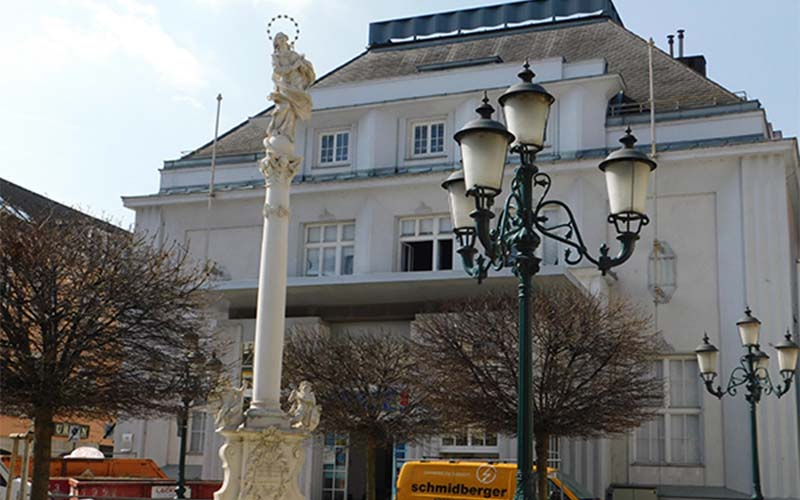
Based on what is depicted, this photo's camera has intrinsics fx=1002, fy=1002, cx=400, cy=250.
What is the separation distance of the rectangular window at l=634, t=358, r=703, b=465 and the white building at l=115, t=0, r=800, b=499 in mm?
40

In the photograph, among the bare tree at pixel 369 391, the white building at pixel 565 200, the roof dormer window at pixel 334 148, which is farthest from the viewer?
the roof dormer window at pixel 334 148

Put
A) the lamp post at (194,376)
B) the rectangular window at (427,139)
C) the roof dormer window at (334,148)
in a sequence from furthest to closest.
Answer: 1. the roof dormer window at (334,148)
2. the rectangular window at (427,139)
3. the lamp post at (194,376)

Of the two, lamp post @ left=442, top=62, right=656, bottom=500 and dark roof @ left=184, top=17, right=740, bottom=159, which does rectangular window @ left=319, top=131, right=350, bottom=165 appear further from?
lamp post @ left=442, top=62, right=656, bottom=500

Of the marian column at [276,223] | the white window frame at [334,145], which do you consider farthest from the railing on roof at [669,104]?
the marian column at [276,223]

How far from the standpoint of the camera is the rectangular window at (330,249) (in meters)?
33.5

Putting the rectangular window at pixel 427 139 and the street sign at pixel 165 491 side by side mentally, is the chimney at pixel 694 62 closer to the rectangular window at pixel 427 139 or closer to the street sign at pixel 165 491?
the rectangular window at pixel 427 139

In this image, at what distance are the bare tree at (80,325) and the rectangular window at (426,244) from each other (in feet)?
Answer: 44.7

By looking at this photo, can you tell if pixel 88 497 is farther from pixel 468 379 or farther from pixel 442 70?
pixel 442 70

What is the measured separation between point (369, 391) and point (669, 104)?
13.7 m

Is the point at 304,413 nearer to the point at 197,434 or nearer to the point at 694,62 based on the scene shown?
the point at 197,434

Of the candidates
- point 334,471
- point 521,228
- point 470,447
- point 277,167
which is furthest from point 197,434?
point 521,228

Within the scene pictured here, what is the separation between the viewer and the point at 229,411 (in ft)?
55.0

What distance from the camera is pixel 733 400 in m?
28.0

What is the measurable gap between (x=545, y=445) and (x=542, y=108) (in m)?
13.0
